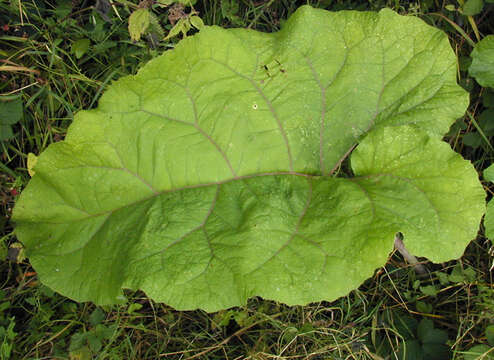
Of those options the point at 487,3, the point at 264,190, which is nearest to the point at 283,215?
the point at 264,190

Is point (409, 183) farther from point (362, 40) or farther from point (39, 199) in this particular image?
point (39, 199)

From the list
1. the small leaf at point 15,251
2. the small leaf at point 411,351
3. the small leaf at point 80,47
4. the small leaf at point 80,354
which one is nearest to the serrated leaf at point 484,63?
the small leaf at point 411,351

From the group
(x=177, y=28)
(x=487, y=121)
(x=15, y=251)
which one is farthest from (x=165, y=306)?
(x=487, y=121)

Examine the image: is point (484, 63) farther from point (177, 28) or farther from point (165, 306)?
point (165, 306)

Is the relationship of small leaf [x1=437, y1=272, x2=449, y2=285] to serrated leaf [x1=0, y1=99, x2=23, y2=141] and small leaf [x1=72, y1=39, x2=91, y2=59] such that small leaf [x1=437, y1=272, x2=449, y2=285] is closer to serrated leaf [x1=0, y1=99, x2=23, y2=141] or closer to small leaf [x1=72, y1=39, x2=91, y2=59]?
small leaf [x1=72, y1=39, x2=91, y2=59]

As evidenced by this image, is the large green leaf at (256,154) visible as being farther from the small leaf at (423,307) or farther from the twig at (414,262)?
the small leaf at (423,307)

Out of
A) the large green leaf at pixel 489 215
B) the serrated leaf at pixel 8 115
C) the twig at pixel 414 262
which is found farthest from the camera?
the serrated leaf at pixel 8 115

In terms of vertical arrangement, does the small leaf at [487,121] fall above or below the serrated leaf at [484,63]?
below

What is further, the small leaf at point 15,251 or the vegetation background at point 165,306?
the small leaf at point 15,251
